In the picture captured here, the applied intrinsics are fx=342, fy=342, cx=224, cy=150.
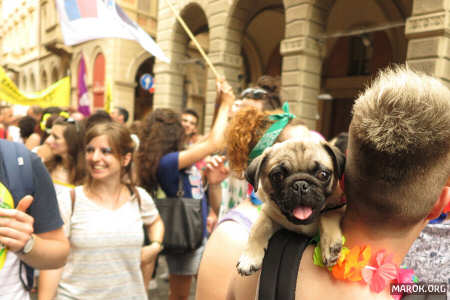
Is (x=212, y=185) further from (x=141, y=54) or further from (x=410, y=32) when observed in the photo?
(x=141, y=54)

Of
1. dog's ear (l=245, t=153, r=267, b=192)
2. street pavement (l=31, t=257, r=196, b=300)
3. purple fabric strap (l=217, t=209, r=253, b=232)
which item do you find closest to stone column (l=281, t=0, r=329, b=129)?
street pavement (l=31, t=257, r=196, b=300)

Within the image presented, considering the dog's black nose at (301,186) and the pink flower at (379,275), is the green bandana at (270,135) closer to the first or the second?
the dog's black nose at (301,186)

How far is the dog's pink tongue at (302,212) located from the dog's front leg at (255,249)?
0.17 m

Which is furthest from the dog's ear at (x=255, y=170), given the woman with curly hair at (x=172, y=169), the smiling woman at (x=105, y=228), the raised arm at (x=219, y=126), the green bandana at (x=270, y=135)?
the woman with curly hair at (x=172, y=169)

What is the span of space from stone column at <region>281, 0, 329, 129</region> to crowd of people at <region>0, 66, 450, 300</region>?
6696mm

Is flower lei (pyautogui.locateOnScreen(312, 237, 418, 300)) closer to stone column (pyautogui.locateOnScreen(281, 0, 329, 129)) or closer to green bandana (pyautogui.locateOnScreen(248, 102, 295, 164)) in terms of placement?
green bandana (pyautogui.locateOnScreen(248, 102, 295, 164))

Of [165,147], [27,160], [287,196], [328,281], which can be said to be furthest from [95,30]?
[328,281]

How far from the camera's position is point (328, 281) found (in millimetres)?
1037

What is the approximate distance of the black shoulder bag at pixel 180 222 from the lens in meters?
3.65

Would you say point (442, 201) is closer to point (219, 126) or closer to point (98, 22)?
point (219, 126)

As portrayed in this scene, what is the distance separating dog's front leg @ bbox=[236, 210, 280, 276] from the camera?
1189mm

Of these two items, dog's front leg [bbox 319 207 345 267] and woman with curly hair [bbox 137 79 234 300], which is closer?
dog's front leg [bbox 319 207 345 267]

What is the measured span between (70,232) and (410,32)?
26.9 feet

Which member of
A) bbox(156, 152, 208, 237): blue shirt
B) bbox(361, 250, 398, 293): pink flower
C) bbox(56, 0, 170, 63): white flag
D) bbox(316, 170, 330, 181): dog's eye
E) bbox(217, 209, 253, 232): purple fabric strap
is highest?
bbox(56, 0, 170, 63): white flag
